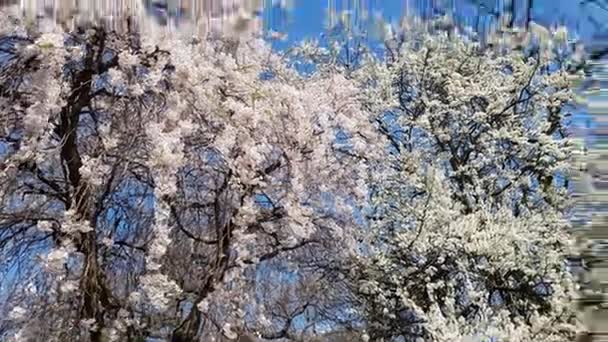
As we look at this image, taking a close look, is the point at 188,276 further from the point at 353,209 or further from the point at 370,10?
the point at 370,10

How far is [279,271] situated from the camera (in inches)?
203

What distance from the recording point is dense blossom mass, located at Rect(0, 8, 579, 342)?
162 inches

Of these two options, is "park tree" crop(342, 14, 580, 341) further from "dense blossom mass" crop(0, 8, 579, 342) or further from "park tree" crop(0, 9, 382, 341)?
"park tree" crop(0, 9, 382, 341)

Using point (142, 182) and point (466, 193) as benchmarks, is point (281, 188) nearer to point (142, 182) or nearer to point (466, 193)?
point (142, 182)

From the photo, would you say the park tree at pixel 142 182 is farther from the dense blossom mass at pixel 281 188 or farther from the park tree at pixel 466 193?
the park tree at pixel 466 193

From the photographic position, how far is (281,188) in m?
4.79

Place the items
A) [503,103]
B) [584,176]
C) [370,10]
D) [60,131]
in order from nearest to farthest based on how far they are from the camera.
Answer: [584,176], [370,10], [60,131], [503,103]

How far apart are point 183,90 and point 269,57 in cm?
86

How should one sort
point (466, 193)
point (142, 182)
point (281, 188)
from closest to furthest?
point (142, 182)
point (281, 188)
point (466, 193)

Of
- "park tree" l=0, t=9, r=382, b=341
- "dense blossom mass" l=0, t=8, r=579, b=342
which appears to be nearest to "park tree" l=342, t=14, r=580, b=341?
"dense blossom mass" l=0, t=8, r=579, b=342

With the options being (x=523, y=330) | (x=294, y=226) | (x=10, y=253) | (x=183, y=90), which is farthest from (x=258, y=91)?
(x=523, y=330)

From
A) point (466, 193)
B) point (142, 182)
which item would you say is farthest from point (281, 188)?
point (466, 193)

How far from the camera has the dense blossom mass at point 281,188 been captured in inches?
162

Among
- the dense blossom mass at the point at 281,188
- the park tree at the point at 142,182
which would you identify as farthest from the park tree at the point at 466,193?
the park tree at the point at 142,182
